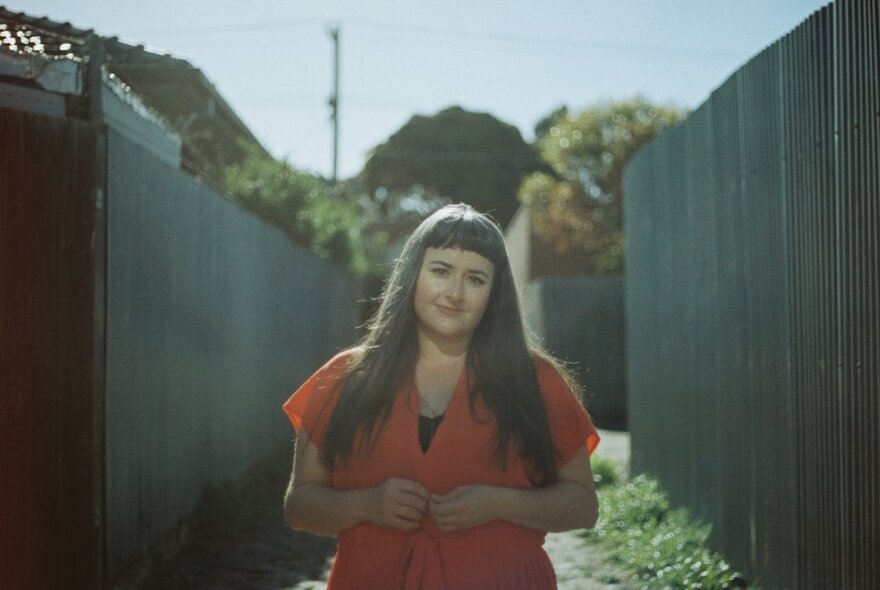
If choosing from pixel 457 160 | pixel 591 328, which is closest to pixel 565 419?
pixel 591 328

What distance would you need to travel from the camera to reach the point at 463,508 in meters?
2.51

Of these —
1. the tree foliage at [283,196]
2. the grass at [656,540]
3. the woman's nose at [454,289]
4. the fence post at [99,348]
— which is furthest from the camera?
the tree foliage at [283,196]

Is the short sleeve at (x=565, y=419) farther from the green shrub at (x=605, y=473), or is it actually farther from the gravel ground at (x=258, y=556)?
the green shrub at (x=605, y=473)

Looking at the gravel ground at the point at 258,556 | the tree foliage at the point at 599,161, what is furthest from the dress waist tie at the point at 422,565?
the tree foliage at the point at 599,161

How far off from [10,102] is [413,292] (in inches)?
139

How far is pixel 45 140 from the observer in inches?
177

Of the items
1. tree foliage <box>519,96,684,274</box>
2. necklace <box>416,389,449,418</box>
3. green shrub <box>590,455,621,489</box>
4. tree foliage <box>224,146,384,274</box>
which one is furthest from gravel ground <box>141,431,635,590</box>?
tree foliage <box>519,96,684,274</box>

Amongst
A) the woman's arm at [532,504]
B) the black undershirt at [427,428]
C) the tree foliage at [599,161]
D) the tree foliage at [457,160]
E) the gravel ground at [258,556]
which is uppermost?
the tree foliage at [457,160]

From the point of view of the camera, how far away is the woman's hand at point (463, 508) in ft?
8.21

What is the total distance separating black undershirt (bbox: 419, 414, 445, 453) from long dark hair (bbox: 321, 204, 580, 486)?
0.09 m

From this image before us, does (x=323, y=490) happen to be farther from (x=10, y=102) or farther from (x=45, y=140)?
(x=10, y=102)

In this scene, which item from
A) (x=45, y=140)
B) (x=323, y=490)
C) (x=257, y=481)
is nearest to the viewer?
(x=323, y=490)

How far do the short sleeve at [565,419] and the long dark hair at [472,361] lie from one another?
3cm

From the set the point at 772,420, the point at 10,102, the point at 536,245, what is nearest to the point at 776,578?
the point at 772,420
